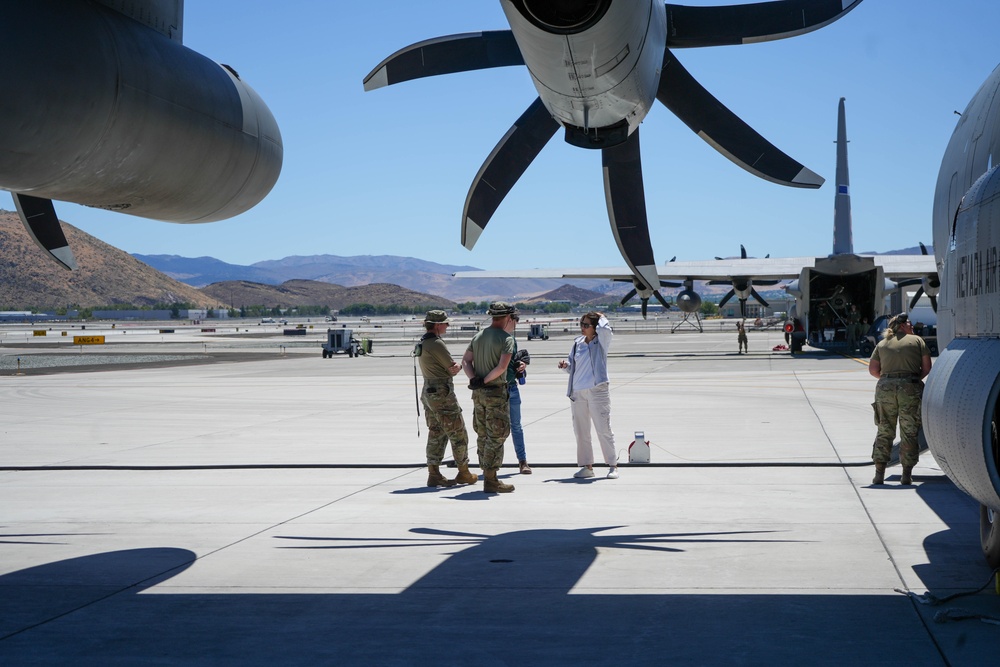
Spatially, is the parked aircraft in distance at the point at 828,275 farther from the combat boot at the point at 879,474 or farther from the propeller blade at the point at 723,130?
the propeller blade at the point at 723,130

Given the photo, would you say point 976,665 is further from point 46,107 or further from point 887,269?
point 887,269

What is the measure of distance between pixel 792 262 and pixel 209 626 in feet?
117

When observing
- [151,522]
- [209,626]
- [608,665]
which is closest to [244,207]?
[209,626]

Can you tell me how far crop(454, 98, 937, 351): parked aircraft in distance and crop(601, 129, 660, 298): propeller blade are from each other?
27.4m

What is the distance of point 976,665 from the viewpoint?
180 inches

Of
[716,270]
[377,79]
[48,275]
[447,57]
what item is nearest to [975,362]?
[447,57]

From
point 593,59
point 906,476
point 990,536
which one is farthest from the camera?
point 906,476

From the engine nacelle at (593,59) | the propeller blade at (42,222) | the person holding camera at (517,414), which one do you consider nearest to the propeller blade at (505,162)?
the engine nacelle at (593,59)

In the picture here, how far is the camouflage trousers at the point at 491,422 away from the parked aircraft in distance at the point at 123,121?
463cm

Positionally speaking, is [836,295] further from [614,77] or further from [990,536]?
[614,77]

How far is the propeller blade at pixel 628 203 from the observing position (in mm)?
6762

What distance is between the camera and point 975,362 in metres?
5.19

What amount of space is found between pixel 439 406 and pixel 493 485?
1.02m

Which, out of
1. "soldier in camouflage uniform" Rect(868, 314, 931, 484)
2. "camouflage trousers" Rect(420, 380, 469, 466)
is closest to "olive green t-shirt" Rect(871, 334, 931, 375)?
"soldier in camouflage uniform" Rect(868, 314, 931, 484)
